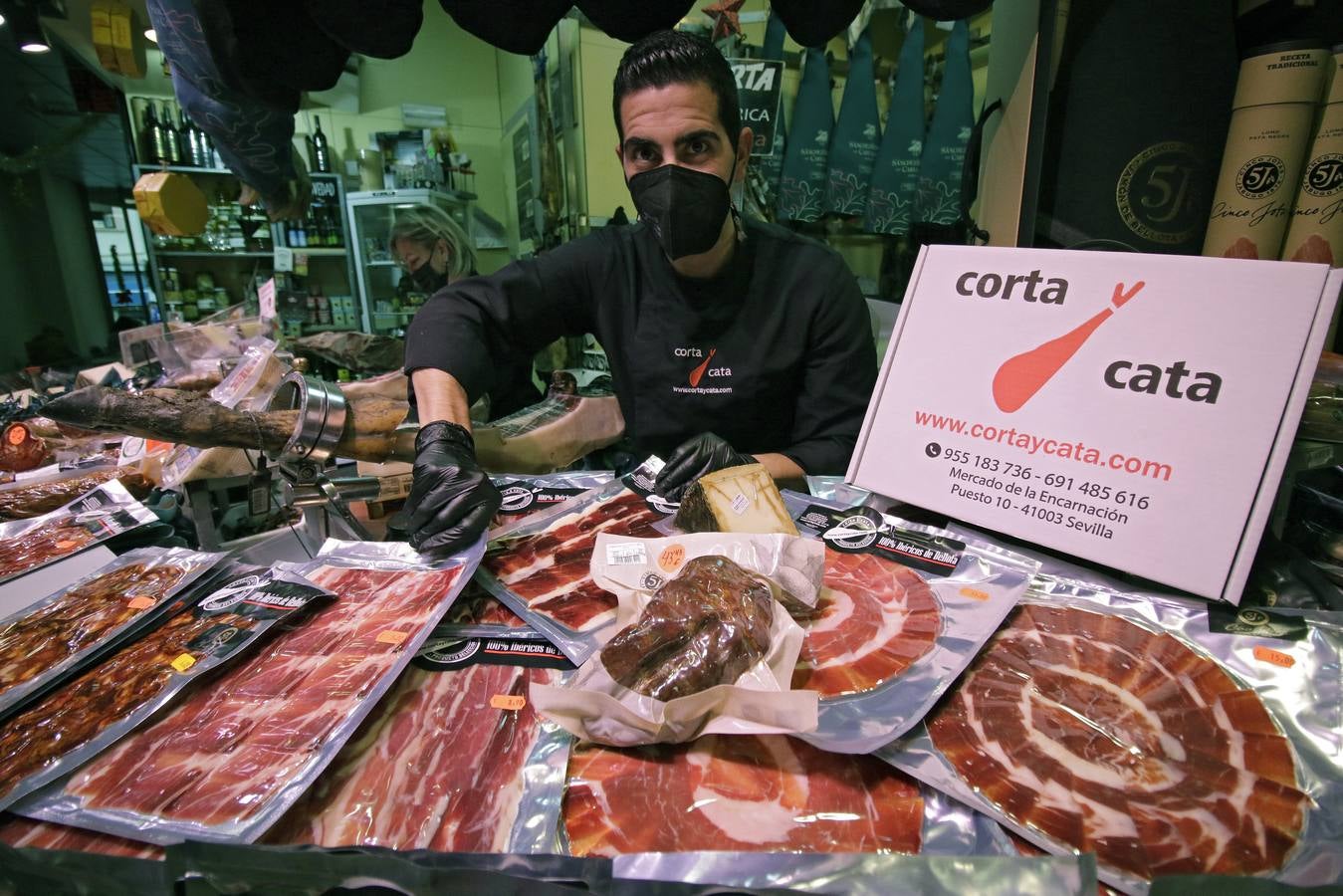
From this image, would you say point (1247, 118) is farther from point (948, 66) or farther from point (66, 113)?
point (66, 113)

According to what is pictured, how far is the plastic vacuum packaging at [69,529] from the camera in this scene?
1.15m

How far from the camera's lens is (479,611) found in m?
0.94

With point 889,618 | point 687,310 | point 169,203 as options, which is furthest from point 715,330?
point 169,203

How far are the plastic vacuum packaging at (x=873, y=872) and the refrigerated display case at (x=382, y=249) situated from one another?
5558 mm

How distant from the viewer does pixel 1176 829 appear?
56cm

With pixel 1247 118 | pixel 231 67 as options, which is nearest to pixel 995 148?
pixel 1247 118

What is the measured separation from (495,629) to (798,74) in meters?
3.64

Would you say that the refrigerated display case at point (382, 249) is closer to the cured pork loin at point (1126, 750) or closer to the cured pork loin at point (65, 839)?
the cured pork loin at point (65, 839)

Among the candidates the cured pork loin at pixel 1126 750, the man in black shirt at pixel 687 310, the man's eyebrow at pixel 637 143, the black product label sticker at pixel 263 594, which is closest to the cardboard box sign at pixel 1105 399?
the cured pork loin at pixel 1126 750

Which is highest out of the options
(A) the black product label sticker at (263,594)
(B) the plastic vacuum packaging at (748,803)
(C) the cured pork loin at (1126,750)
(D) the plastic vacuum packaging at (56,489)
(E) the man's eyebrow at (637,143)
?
(E) the man's eyebrow at (637,143)

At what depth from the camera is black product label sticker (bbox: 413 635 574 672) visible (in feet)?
2.70

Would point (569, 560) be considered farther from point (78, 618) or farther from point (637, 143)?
point (637, 143)

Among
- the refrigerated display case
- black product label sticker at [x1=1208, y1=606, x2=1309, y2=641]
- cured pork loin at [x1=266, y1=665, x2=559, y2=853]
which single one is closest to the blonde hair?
the refrigerated display case

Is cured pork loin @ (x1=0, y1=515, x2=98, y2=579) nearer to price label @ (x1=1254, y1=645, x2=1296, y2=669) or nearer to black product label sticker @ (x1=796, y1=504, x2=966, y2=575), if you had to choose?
black product label sticker @ (x1=796, y1=504, x2=966, y2=575)
